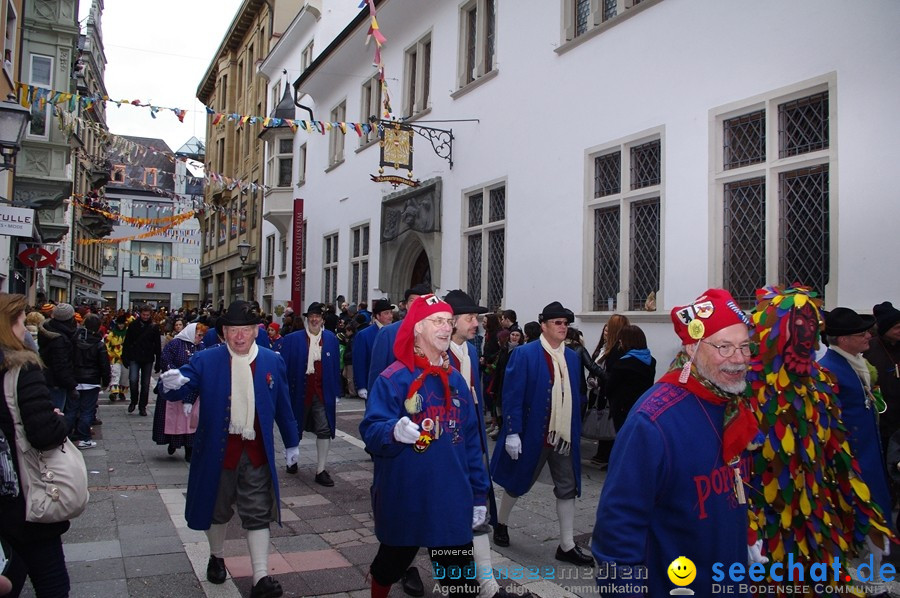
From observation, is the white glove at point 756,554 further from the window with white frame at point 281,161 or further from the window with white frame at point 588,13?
the window with white frame at point 281,161

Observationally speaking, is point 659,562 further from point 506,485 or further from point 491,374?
point 491,374

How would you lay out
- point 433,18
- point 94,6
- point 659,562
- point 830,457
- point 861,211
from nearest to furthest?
point 659,562 < point 830,457 < point 861,211 < point 433,18 < point 94,6

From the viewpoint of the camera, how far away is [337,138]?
21.7 metres

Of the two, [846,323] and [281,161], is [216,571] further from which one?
[281,161]

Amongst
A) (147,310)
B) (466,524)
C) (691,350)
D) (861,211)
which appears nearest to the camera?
(691,350)

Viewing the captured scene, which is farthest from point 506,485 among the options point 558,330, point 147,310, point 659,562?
point 147,310

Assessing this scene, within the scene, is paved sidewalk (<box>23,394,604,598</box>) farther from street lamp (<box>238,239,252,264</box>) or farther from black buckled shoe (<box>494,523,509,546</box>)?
street lamp (<box>238,239,252,264</box>)

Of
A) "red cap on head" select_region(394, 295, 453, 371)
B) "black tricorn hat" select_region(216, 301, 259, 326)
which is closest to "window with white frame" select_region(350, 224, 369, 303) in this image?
"black tricorn hat" select_region(216, 301, 259, 326)

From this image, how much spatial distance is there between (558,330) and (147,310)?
9371 mm

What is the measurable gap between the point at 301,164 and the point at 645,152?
1806cm

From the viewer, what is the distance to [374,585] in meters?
3.68

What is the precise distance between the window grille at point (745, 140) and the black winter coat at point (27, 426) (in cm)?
732

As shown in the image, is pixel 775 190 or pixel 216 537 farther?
pixel 775 190

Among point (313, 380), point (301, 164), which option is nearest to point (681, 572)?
point (313, 380)
